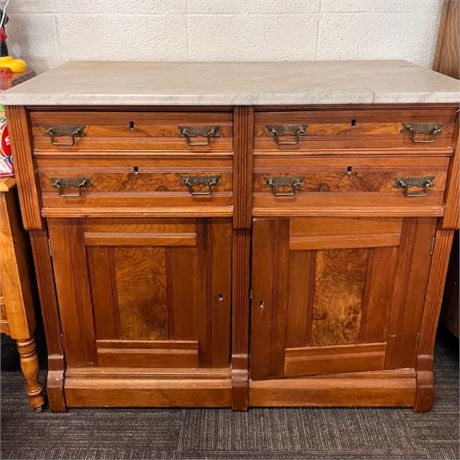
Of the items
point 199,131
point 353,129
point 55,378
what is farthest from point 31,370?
point 353,129

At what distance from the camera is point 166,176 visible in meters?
1.44

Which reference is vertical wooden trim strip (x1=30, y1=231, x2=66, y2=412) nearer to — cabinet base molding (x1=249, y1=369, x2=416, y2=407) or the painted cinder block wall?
cabinet base molding (x1=249, y1=369, x2=416, y2=407)

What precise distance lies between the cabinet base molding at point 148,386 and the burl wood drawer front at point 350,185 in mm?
573

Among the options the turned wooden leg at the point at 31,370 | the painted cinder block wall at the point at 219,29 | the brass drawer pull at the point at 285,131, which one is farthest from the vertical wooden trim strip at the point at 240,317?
the painted cinder block wall at the point at 219,29

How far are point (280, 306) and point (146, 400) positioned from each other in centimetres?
52

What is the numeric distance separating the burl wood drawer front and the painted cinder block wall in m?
0.63

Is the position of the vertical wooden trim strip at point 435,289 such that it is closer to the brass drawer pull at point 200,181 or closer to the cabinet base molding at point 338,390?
the cabinet base molding at point 338,390

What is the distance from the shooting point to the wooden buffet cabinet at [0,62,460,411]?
1.39m

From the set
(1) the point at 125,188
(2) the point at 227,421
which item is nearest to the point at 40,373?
(2) the point at 227,421

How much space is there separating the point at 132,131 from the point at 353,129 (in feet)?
1.92

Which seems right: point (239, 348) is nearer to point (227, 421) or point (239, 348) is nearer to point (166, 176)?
point (227, 421)

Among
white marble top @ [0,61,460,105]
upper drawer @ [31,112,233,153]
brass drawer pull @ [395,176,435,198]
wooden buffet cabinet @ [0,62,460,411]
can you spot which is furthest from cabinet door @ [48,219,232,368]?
brass drawer pull @ [395,176,435,198]

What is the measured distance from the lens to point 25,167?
1420 mm

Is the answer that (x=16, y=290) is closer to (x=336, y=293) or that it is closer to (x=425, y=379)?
(x=336, y=293)
